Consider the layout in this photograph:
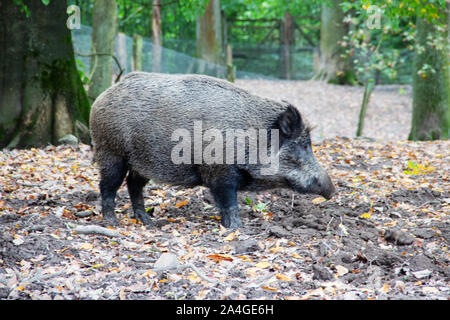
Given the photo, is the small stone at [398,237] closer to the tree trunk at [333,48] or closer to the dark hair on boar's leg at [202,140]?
the dark hair on boar's leg at [202,140]

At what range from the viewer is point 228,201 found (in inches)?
224

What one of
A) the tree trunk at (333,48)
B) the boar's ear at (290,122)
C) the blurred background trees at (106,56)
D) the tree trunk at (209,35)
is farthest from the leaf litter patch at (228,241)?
the tree trunk at (333,48)

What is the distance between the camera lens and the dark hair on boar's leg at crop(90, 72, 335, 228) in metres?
5.67

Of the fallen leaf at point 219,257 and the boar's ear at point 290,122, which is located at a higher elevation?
the boar's ear at point 290,122

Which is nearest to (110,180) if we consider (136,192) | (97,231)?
(136,192)

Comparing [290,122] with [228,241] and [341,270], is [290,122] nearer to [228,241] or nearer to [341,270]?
[228,241]

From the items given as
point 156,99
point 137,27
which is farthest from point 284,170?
point 137,27

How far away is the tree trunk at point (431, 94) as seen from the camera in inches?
456

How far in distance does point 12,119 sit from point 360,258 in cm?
625

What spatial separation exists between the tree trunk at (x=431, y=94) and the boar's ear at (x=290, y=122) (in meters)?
6.62

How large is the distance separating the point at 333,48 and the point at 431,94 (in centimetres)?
965
